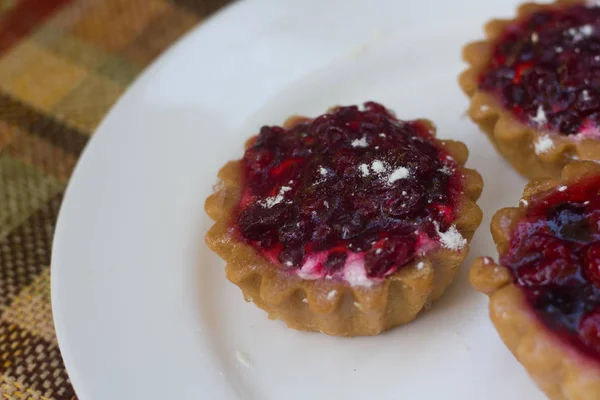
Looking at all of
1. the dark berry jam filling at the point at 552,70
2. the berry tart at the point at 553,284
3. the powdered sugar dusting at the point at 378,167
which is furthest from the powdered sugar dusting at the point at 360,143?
the dark berry jam filling at the point at 552,70

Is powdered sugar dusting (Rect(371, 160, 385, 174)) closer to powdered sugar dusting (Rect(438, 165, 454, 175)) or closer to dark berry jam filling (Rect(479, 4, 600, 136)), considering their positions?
powdered sugar dusting (Rect(438, 165, 454, 175))

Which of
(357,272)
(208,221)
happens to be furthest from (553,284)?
(208,221)

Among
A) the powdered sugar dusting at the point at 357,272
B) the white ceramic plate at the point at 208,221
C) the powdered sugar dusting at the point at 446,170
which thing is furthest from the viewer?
the powdered sugar dusting at the point at 446,170

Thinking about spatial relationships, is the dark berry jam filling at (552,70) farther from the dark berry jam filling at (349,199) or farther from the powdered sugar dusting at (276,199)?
the powdered sugar dusting at (276,199)

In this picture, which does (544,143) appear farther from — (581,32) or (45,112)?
(45,112)

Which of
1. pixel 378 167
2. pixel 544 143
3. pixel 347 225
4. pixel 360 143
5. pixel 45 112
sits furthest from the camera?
pixel 45 112

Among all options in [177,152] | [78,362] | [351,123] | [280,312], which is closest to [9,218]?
[177,152]

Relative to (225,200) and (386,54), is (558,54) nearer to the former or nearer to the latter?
(386,54)
